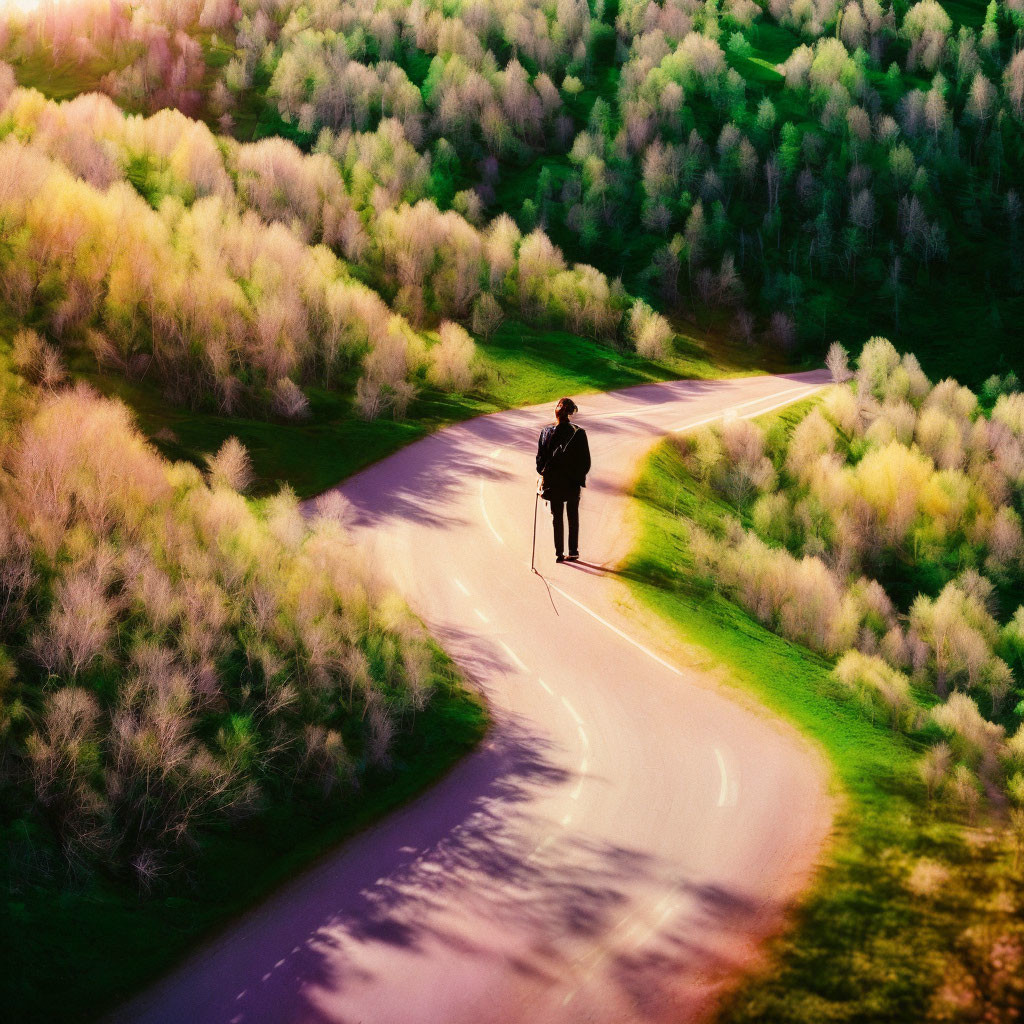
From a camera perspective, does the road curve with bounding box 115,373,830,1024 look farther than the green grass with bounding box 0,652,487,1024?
No

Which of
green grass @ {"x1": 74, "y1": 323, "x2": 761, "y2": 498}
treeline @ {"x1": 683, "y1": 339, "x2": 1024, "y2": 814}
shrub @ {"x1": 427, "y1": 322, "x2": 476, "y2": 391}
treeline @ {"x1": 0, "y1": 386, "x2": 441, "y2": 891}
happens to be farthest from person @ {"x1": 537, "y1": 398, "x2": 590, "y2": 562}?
shrub @ {"x1": 427, "y1": 322, "x2": 476, "y2": 391}

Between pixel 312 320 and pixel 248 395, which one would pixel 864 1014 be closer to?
pixel 248 395

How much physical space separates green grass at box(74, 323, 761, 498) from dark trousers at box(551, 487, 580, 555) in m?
11.1

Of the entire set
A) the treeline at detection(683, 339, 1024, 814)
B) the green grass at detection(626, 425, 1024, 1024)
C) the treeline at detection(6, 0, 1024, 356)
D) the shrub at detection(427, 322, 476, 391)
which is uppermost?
the treeline at detection(6, 0, 1024, 356)

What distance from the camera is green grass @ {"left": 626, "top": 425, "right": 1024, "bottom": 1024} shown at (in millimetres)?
8719

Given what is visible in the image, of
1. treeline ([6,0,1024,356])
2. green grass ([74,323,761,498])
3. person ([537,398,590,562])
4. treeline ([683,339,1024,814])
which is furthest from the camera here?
treeline ([6,0,1024,356])

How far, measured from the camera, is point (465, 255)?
2119 inches

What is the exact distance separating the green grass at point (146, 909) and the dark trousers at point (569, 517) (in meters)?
5.53

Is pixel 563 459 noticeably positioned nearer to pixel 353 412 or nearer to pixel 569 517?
pixel 569 517

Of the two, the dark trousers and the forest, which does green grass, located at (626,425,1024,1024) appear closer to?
the forest

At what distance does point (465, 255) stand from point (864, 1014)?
49.9 metres

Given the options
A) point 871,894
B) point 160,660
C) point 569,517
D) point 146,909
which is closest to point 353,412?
point 569,517

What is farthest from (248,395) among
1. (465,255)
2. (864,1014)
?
(864,1014)

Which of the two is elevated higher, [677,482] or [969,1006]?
[677,482]
